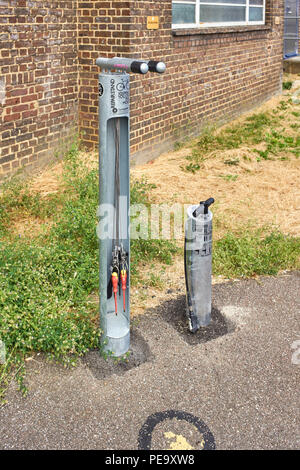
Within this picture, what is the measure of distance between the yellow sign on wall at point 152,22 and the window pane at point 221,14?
1977 millimetres

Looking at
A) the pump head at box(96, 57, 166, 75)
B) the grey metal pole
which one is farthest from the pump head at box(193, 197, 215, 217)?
the pump head at box(96, 57, 166, 75)

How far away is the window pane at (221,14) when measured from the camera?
10224 millimetres

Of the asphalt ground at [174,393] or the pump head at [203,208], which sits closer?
the asphalt ground at [174,393]

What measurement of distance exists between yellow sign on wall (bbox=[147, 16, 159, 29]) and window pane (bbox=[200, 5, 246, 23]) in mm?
1977

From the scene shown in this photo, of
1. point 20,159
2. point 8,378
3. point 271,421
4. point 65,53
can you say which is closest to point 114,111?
point 8,378

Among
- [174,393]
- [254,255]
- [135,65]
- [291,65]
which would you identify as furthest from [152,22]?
[291,65]

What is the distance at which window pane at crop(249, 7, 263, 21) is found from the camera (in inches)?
491

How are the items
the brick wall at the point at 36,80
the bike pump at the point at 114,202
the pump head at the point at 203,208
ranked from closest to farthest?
the bike pump at the point at 114,202
the pump head at the point at 203,208
the brick wall at the point at 36,80

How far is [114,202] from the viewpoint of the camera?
3809 millimetres

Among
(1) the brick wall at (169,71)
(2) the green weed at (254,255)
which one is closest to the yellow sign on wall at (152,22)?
(1) the brick wall at (169,71)

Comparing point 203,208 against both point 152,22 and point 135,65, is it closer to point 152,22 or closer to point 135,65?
point 135,65

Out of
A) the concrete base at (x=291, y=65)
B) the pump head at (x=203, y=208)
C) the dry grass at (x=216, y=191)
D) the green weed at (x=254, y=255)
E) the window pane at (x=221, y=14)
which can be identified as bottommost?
the green weed at (x=254, y=255)

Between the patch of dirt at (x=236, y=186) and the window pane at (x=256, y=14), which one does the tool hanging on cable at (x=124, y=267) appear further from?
the window pane at (x=256, y=14)

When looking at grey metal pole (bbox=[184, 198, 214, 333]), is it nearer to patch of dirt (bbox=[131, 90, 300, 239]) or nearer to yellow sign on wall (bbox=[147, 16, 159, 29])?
patch of dirt (bbox=[131, 90, 300, 239])
